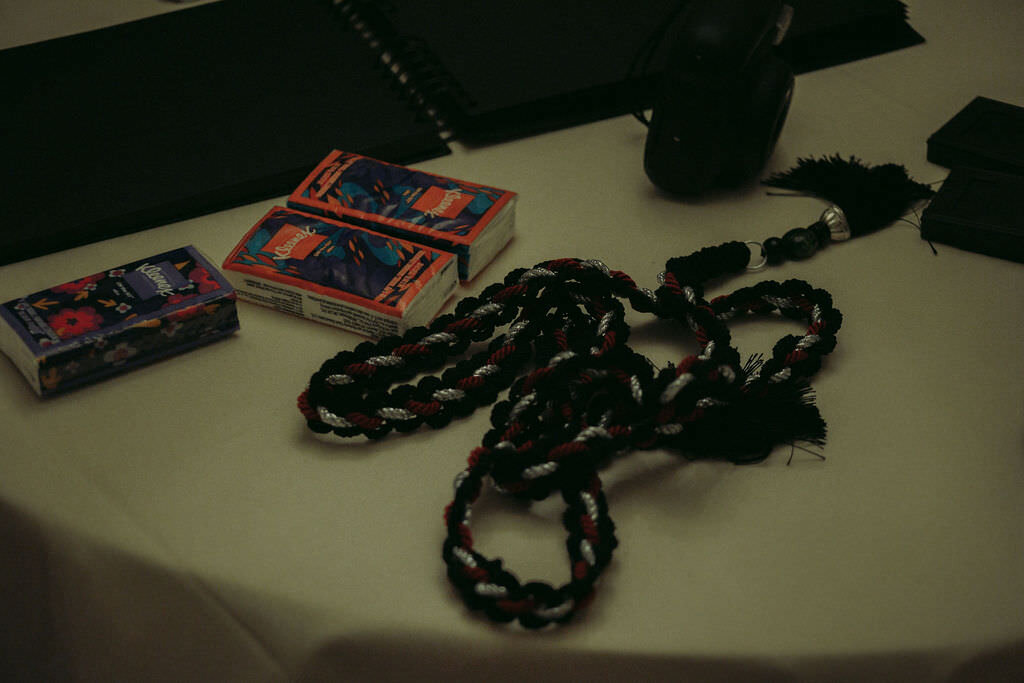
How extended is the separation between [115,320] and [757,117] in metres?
0.52

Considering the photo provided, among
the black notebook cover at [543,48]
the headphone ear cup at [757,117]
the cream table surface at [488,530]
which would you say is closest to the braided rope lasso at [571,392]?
the cream table surface at [488,530]

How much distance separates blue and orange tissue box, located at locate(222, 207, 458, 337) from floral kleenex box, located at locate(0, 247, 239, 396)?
0.04 m

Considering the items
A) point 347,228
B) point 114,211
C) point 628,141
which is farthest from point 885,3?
point 114,211

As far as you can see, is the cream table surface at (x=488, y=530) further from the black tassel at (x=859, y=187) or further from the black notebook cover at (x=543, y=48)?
the black notebook cover at (x=543, y=48)

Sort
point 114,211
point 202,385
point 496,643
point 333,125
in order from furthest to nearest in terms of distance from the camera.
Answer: point 333,125 < point 114,211 < point 202,385 < point 496,643

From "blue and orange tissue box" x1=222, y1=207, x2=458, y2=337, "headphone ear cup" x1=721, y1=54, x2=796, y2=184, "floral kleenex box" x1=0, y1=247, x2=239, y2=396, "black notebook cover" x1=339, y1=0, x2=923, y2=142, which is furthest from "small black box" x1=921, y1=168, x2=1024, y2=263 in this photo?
"floral kleenex box" x1=0, y1=247, x2=239, y2=396

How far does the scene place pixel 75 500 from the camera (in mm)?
592

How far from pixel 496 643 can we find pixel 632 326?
0.94ft

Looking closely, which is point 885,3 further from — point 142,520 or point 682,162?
point 142,520

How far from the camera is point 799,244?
2.62 ft

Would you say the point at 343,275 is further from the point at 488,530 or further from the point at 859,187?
the point at 859,187

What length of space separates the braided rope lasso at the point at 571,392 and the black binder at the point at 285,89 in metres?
0.27

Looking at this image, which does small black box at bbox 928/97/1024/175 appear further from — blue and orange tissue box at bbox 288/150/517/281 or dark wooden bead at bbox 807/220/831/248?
blue and orange tissue box at bbox 288/150/517/281

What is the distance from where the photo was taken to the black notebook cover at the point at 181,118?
2.69 ft
